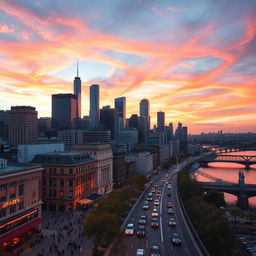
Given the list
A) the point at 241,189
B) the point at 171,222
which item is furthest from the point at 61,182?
the point at 241,189

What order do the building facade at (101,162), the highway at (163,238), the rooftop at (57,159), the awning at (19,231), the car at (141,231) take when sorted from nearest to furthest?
the awning at (19,231), the highway at (163,238), the car at (141,231), the rooftop at (57,159), the building facade at (101,162)

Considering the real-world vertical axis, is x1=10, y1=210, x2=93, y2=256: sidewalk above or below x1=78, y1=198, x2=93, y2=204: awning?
below

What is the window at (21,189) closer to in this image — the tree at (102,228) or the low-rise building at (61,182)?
the tree at (102,228)

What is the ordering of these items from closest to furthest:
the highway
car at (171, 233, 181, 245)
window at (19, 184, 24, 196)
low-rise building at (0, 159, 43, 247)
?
the highway
low-rise building at (0, 159, 43, 247)
car at (171, 233, 181, 245)
window at (19, 184, 24, 196)

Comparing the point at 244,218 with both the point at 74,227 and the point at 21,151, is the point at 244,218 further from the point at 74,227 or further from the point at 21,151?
the point at 21,151

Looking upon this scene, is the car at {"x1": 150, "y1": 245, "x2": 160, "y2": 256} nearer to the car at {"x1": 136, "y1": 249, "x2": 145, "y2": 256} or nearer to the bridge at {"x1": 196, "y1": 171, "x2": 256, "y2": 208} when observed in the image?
the car at {"x1": 136, "y1": 249, "x2": 145, "y2": 256}

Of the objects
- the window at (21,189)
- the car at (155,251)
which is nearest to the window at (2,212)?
the window at (21,189)

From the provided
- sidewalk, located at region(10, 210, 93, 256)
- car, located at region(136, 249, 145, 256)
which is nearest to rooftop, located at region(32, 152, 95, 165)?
sidewalk, located at region(10, 210, 93, 256)
